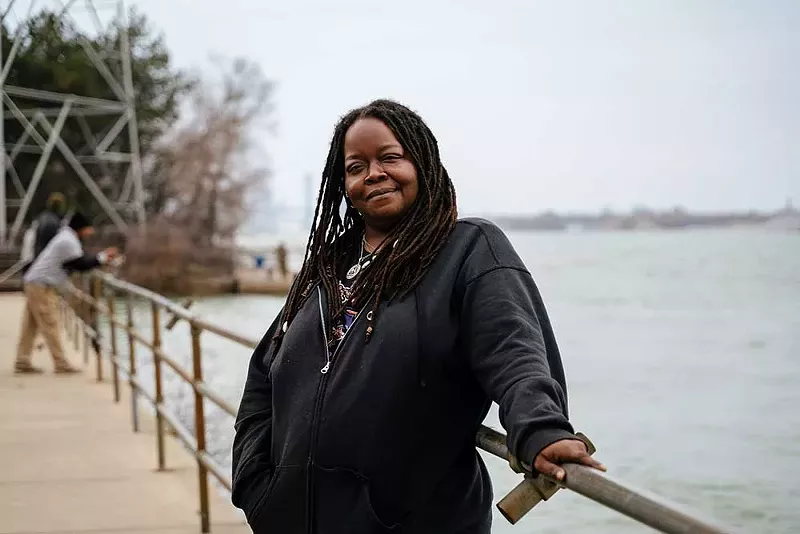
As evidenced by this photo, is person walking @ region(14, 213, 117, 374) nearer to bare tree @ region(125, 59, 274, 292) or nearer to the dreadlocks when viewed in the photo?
the dreadlocks

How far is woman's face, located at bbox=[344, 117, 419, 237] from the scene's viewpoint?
1.98m

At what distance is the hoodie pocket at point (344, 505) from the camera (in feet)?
5.98

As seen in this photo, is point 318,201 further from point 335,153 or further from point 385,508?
point 385,508

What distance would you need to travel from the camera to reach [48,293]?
8570 millimetres

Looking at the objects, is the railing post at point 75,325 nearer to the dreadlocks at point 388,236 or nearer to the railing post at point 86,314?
the railing post at point 86,314

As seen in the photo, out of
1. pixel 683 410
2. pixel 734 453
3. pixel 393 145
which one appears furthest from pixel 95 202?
pixel 393 145

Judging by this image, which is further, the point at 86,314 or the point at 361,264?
the point at 86,314

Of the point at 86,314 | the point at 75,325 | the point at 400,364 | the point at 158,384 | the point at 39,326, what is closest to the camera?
the point at 400,364

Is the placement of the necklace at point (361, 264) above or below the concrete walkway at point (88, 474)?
above

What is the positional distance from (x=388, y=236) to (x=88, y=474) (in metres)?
3.70

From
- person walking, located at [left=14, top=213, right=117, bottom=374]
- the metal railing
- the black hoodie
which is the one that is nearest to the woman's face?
the black hoodie

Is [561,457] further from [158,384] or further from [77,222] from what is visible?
[77,222]

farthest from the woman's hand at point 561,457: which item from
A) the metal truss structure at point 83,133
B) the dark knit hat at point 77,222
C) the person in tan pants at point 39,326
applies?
the metal truss structure at point 83,133

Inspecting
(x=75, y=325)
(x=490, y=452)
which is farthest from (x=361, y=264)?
(x=75, y=325)
